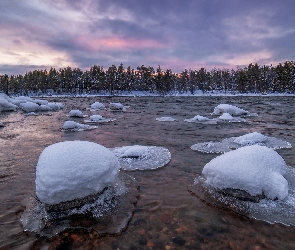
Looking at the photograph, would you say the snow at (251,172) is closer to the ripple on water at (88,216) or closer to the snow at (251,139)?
the ripple on water at (88,216)

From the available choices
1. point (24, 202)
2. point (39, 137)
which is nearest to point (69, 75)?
point (39, 137)

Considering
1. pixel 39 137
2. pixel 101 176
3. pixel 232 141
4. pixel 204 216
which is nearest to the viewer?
pixel 204 216

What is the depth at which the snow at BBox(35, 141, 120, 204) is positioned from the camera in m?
3.51

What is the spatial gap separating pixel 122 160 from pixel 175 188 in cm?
186

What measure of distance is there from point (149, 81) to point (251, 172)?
3413 inches

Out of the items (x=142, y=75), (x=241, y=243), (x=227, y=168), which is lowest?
(x=241, y=243)

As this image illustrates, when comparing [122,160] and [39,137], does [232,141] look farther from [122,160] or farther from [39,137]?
[39,137]

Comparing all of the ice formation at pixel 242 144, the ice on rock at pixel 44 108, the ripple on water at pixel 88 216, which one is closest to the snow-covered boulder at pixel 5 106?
the ice on rock at pixel 44 108

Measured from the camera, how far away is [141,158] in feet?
20.4

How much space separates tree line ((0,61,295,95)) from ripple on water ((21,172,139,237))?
259 feet

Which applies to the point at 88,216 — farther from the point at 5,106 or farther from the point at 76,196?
the point at 5,106

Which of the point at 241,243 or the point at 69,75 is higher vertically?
the point at 69,75

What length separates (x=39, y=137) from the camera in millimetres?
9742

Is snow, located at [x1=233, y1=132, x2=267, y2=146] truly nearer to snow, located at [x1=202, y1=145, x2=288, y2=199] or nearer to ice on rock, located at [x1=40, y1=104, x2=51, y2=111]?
snow, located at [x1=202, y1=145, x2=288, y2=199]
